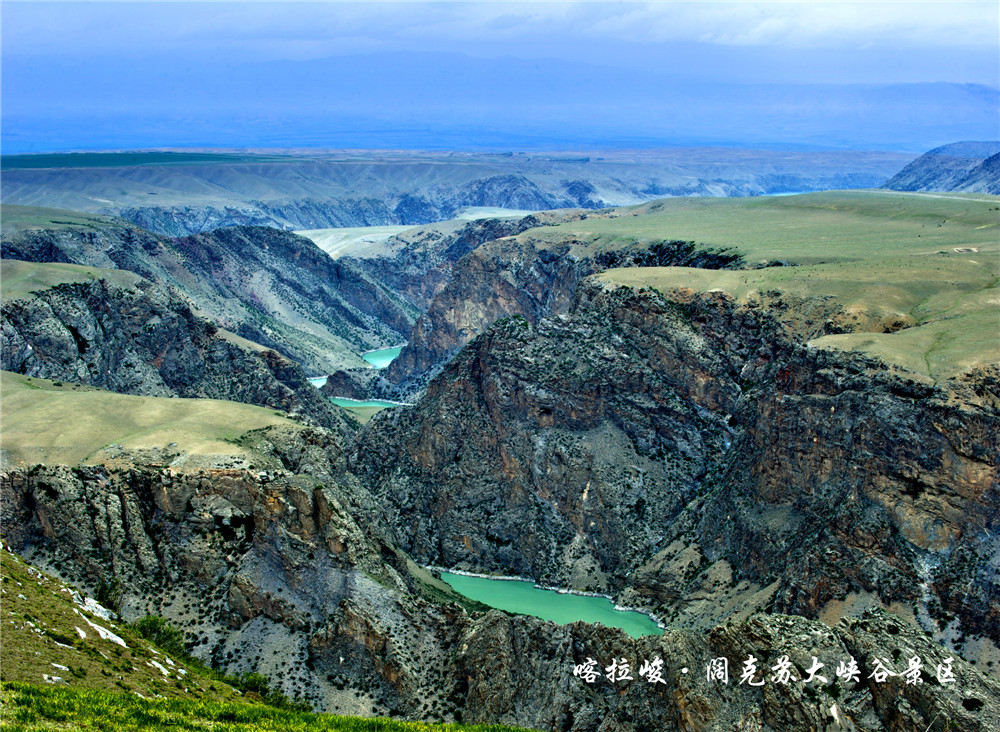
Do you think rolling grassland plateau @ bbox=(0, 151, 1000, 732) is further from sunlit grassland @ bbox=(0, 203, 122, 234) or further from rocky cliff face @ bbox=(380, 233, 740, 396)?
sunlit grassland @ bbox=(0, 203, 122, 234)

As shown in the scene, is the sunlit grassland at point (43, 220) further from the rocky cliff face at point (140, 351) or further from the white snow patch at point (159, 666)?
the white snow patch at point (159, 666)

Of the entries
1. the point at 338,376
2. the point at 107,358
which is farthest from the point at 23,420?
the point at 338,376

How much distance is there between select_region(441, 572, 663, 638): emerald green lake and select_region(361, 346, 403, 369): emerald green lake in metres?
88.2

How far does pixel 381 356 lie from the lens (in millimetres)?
179500

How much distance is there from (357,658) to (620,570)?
31.1 meters

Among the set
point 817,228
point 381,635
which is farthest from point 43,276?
point 817,228

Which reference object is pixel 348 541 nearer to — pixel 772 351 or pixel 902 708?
pixel 902 708

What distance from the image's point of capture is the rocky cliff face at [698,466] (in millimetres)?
64625

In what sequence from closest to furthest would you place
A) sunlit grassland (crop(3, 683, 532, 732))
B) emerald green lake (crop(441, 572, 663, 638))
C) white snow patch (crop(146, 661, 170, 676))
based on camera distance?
sunlit grassland (crop(3, 683, 532, 732)) → white snow patch (crop(146, 661, 170, 676)) → emerald green lake (crop(441, 572, 663, 638))

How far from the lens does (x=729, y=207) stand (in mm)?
169375

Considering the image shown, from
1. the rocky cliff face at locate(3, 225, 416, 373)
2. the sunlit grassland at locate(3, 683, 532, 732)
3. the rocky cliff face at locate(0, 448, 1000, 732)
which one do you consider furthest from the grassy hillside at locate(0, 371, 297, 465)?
the rocky cliff face at locate(3, 225, 416, 373)

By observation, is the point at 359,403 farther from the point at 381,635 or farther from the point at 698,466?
the point at 381,635

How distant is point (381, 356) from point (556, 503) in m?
93.8

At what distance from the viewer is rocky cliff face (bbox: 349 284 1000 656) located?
64.6 meters
